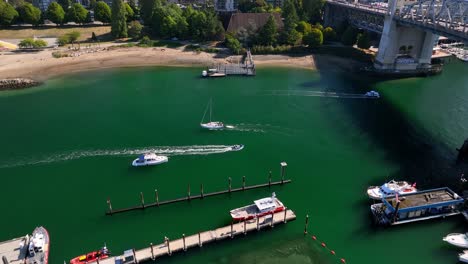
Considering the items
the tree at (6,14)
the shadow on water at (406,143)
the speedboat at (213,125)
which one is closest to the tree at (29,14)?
the tree at (6,14)

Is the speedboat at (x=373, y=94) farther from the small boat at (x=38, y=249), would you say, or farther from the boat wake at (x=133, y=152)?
the small boat at (x=38, y=249)

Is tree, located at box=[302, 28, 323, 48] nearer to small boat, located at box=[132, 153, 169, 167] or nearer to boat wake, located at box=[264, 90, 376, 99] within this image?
boat wake, located at box=[264, 90, 376, 99]

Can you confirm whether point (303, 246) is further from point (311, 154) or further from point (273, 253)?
point (311, 154)

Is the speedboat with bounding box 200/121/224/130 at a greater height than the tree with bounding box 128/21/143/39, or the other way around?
the tree with bounding box 128/21/143/39

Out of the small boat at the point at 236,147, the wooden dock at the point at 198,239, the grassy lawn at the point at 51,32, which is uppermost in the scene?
the grassy lawn at the point at 51,32

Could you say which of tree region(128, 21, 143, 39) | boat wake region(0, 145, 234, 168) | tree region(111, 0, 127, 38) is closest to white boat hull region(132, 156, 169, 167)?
boat wake region(0, 145, 234, 168)
